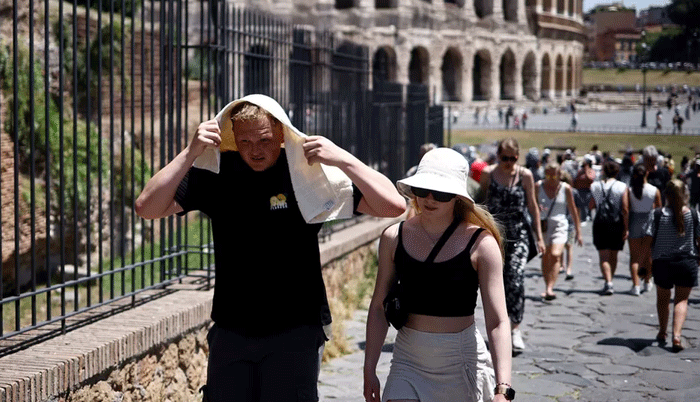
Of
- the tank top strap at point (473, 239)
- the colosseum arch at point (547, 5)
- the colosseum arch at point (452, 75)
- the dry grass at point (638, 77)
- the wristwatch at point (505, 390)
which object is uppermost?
the colosseum arch at point (547, 5)

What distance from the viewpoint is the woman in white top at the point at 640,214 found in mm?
9195

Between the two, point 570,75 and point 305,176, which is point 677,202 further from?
point 570,75

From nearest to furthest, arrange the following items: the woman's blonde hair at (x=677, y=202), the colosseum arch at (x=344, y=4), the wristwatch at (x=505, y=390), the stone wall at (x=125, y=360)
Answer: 1. the wristwatch at (x=505, y=390)
2. the stone wall at (x=125, y=360)
3. the woman's blonde hair at (x=677, y=202)
4. the colosseum arch at (x=344, y=4)

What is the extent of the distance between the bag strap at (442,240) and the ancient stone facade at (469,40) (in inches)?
1526

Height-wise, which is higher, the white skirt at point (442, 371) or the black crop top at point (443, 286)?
the black crop top at point (443, 286)

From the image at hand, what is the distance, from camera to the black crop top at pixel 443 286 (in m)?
3.28

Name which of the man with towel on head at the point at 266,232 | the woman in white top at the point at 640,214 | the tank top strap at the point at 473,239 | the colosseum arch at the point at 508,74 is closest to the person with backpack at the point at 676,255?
the woman in white top at the point at 640,214

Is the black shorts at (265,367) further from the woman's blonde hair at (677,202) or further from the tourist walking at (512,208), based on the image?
the woman's blonde hair at (677,202)

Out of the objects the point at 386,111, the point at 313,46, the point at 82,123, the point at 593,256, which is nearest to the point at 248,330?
the point at 313,46

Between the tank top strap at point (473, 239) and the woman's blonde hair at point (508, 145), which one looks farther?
the woman's blonde hair at point (508, 145)

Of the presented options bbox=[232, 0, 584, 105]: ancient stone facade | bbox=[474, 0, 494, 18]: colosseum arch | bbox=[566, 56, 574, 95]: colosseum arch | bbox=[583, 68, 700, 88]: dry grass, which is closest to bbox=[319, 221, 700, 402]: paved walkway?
bbox=[232, 0, 584, 105]: ancient stone facade

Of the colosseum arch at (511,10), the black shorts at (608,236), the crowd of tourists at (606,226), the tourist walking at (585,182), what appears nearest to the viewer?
the crowd of tourists at (606,226)

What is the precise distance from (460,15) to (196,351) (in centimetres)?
5134

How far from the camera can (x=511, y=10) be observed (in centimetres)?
6038
